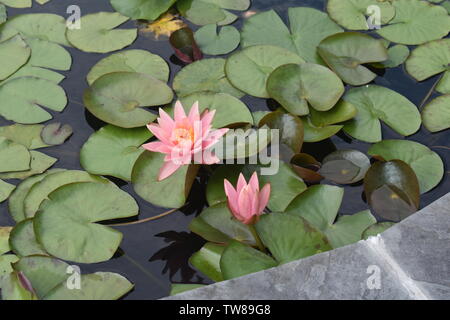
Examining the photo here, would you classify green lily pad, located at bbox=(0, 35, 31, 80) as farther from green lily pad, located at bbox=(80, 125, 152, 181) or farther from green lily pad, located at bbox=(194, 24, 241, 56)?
green lily pad, located at bbox=(194, 24, 241, 56)

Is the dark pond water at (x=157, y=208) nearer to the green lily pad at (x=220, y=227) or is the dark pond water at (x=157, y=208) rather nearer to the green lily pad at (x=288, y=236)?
the green lily pad at (x=220, y=227)

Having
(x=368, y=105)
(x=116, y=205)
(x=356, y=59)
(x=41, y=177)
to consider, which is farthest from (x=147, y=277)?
(x=356, y=59)

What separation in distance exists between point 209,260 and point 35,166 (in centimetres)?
86

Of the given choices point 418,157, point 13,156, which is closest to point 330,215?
point 418,157

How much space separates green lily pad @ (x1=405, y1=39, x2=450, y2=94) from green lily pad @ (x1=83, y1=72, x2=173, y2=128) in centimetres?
121

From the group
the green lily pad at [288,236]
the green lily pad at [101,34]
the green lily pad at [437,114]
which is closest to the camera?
the green lily pad at [288,236]

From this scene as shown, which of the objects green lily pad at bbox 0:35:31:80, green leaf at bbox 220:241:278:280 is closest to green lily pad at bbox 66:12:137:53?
green lily pad at bbox 0:35:31:80

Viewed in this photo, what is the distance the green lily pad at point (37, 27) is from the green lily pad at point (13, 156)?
0.72m

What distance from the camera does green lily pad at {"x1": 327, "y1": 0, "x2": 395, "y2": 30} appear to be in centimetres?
319

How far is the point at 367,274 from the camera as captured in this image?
1.89m

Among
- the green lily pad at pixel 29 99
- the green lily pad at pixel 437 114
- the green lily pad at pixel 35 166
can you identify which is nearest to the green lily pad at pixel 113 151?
the green lily pad at pixel 35 166

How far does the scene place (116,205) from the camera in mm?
2344

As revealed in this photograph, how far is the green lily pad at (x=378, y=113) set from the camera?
2.70m

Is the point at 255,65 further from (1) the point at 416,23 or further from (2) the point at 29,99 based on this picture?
(2) the point at 29,99
